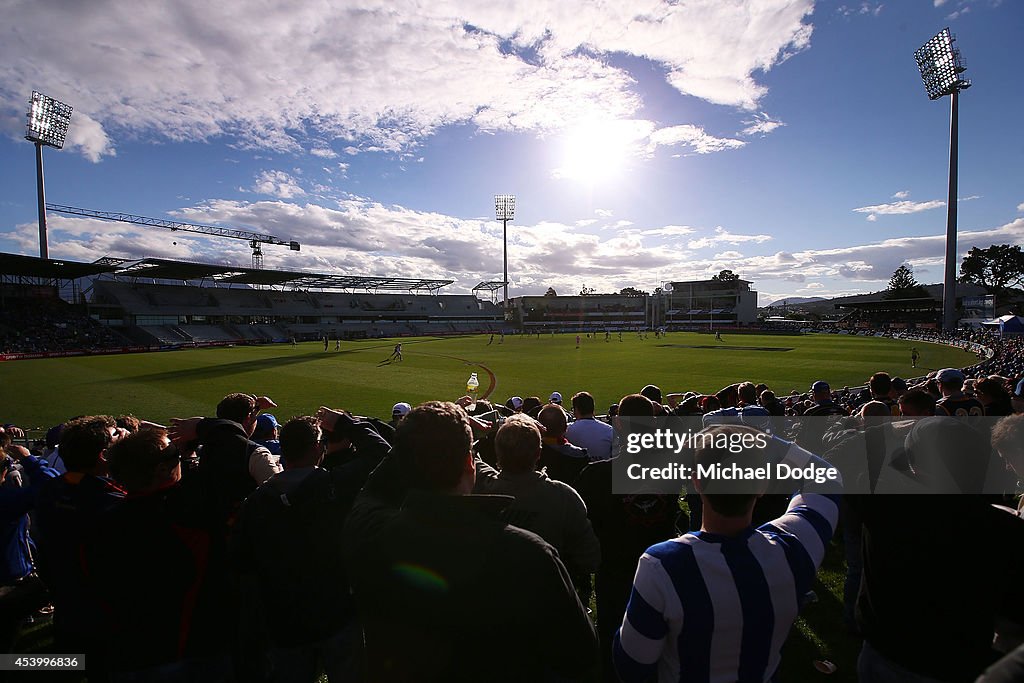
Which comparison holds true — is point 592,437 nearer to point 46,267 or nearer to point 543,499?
point 543,499

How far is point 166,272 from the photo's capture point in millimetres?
→ 63500

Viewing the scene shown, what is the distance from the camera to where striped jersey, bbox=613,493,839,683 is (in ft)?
5.94

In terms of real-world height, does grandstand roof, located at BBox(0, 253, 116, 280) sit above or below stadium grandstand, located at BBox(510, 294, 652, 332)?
above

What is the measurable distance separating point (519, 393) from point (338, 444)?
16.5 metres

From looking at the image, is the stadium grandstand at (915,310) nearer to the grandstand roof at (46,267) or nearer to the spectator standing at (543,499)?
the spectator standing at (543,499)

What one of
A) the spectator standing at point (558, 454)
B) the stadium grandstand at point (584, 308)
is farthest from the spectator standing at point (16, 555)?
the stadium grandstand at point (584, 308)

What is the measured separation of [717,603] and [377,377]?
80.3 ft

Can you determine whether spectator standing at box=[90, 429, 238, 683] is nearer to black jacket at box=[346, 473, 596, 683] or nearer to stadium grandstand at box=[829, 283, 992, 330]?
black jacket at box=[346, 473, 596, 683]

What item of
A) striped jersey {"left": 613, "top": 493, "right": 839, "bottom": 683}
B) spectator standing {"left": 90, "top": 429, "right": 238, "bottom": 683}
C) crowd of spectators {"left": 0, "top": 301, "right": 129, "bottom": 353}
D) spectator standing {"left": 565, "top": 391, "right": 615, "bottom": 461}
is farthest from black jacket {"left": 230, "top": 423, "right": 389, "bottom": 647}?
crowd of spectators {"left": 0, "top": 301, "right": 129, "bottom": 353}

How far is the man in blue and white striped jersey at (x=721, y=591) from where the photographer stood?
181 cm

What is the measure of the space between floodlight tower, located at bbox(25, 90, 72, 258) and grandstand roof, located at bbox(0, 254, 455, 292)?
1094 centimetres

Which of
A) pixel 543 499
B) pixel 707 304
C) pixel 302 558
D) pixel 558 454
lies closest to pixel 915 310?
pixel 707 304

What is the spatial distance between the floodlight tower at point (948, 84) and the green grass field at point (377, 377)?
93.3 ft

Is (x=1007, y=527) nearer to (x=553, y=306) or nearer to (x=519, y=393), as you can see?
(x=519, y=393)
